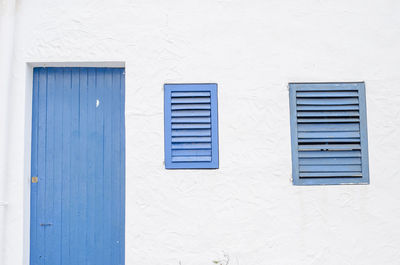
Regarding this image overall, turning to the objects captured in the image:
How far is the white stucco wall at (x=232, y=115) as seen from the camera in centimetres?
320

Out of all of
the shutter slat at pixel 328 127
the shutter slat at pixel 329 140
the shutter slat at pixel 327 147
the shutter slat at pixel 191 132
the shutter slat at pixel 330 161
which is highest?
the shutter slat at pixel 328 127

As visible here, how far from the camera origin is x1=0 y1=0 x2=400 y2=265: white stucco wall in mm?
3203

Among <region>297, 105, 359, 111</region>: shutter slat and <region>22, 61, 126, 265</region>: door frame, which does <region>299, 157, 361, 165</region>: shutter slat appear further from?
<region>22, 61, 126, 265</region>: door frame

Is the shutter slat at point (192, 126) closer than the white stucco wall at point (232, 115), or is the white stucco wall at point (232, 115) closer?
the white stucco wall at point (232, 115)

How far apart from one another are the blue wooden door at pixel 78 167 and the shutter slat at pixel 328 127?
1.75m

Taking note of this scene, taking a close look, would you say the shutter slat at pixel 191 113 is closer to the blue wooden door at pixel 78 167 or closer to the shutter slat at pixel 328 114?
the blue wooden door at pixel 78 167

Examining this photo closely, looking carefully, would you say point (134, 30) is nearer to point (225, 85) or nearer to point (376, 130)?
point (225, 85)

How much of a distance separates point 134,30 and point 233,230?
210 centimetres

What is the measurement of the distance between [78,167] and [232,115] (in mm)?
1580

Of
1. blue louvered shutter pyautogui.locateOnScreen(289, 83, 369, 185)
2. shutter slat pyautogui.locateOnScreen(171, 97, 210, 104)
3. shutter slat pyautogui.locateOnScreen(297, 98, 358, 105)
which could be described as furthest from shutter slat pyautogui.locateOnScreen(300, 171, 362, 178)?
shutter slat pyautogui.locateOnScreen(171, 97, 210, 104)

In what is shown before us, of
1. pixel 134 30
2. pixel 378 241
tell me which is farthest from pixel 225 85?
pixel 378 241

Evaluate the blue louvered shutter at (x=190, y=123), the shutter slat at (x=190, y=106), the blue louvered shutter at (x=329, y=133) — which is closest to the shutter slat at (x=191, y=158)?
the blue louvered shutter at (x=190, y=123)

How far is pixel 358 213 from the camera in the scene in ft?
10.6

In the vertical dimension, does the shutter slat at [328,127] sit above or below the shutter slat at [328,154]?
above
